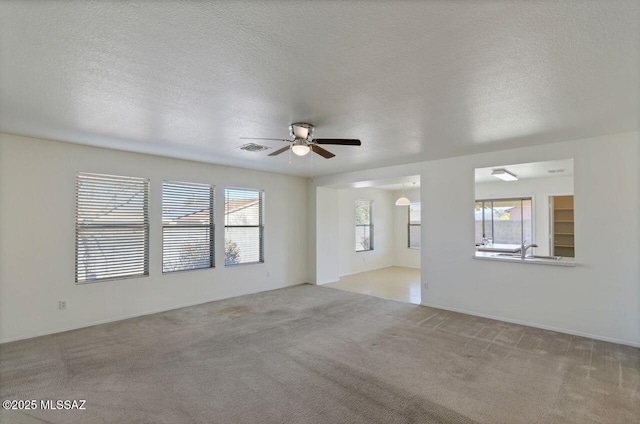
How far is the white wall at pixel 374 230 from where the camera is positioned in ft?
27.8

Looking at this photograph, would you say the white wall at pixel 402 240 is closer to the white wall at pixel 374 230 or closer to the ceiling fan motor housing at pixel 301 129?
the white wall at pixel 374 230

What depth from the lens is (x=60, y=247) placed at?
422cm

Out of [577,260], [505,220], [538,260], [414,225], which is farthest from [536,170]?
[414,225]

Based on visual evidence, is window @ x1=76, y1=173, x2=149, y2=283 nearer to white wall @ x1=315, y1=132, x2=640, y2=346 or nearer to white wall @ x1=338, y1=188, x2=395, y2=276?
white wall @ x1=338, y1=188, x2=395, y2=276

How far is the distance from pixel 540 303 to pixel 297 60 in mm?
4502

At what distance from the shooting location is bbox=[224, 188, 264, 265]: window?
239 inches

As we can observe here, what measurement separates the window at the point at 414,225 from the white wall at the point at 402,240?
112 mm

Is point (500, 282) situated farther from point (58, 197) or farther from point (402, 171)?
point (58, 197)

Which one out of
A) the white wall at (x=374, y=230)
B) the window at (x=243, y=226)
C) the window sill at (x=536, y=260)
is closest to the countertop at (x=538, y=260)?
the window sill at (x=536, y=260)

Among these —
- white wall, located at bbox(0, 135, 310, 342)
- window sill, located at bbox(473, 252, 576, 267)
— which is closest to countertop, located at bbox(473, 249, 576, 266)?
window sill, located at bbox(473, 252, 576, 267)

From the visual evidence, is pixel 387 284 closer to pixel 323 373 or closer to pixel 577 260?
pixel 577 260

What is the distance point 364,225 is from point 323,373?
6.51 meters

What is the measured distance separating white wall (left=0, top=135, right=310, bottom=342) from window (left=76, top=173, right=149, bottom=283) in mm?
99

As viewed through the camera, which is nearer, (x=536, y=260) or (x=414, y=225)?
(x=536, y=260)
